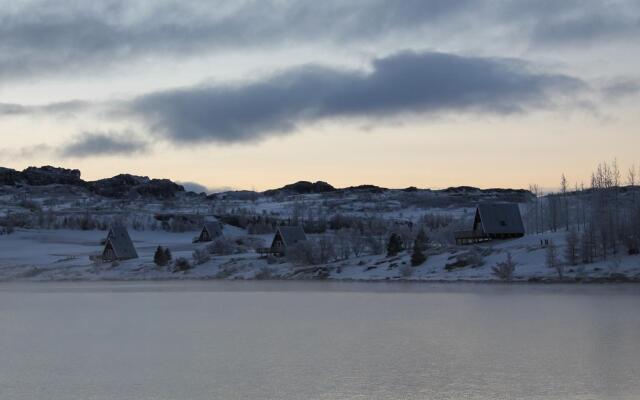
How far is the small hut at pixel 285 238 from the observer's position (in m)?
109

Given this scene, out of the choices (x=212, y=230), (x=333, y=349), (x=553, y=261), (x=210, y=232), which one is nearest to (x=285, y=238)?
(x=553, y=261)

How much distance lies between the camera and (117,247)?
118875mm

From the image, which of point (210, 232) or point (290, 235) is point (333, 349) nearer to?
point (290, 235)

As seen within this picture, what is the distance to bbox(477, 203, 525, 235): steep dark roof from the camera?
313ft

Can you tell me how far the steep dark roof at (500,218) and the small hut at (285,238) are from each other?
25916 millimetres

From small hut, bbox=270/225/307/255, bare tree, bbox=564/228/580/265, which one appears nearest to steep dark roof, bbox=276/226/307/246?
small hut, bbox=270/225/307/255

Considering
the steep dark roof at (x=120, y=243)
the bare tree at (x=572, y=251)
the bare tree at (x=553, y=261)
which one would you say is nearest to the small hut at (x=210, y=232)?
the steep dark roof at (x=120, y=243)

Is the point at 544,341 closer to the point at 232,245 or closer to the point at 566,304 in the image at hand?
the point at 566,304

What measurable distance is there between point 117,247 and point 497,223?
2306 inches

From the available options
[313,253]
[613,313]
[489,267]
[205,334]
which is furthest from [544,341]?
[313,253]

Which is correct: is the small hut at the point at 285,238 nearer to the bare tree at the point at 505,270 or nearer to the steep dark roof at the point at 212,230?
the bare tree at the point at 505,270

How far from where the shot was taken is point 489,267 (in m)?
77.4

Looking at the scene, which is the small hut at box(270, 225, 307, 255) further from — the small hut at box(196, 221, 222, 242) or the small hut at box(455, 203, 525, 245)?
the small hut at box(196, 221, 222, 242)

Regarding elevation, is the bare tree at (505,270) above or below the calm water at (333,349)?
above
